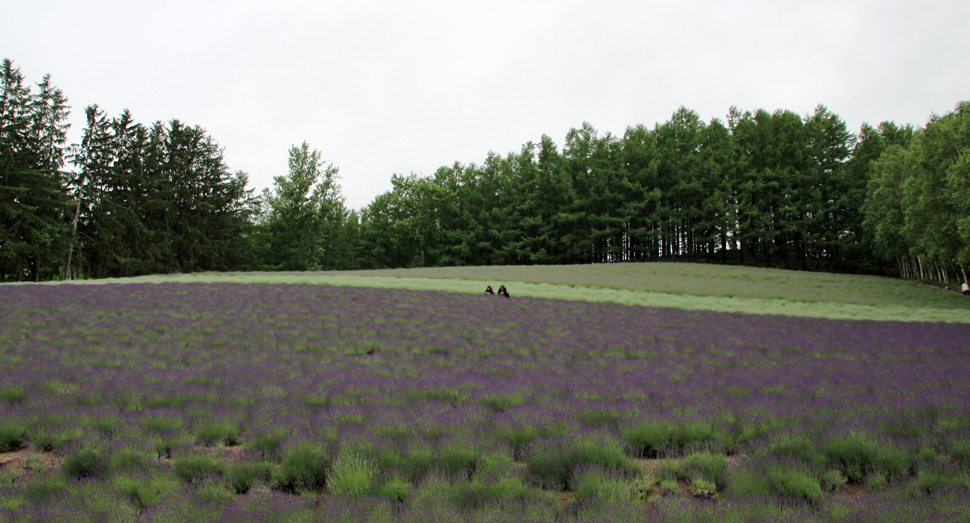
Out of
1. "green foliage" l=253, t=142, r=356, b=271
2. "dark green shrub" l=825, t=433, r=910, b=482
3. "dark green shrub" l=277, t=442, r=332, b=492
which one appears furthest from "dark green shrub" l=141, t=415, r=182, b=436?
"green foliage" l=253, t=142, r=356, b=271

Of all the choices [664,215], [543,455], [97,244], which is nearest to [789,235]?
[664,215]

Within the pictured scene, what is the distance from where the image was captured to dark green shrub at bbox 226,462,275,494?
4.74 metres

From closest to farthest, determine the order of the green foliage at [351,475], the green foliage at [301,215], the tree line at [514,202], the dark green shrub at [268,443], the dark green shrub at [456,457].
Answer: the green foliage at [351,475] < the dark green shrub at [456,457] < the dark green shrub at [268,443] < the tree line at [514,202] < the green foliage at [301,215]

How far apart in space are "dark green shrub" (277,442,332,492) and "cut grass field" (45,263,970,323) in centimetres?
2080

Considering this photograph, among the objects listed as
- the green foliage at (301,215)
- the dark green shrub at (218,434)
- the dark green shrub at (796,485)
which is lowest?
the dark green shrub at (218,434)

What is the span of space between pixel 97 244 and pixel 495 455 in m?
61.1

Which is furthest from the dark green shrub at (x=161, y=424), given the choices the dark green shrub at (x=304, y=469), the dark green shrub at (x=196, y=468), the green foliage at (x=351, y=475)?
the green foliage at (x=351, y=475)

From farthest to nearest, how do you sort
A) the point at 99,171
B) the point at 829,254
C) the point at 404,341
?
the point at 829,254
the point at 99,171
the point at 404,341

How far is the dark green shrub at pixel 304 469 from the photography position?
4.80 m

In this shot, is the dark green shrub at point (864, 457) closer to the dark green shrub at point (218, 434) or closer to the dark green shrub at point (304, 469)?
the dark green shrub at point (304, 469)

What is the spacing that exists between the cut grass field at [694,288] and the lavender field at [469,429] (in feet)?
43.7

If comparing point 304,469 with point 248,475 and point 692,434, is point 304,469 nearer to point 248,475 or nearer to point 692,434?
point 248,475

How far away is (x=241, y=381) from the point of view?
8609 mm

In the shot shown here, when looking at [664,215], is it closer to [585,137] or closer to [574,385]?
[585,137]
